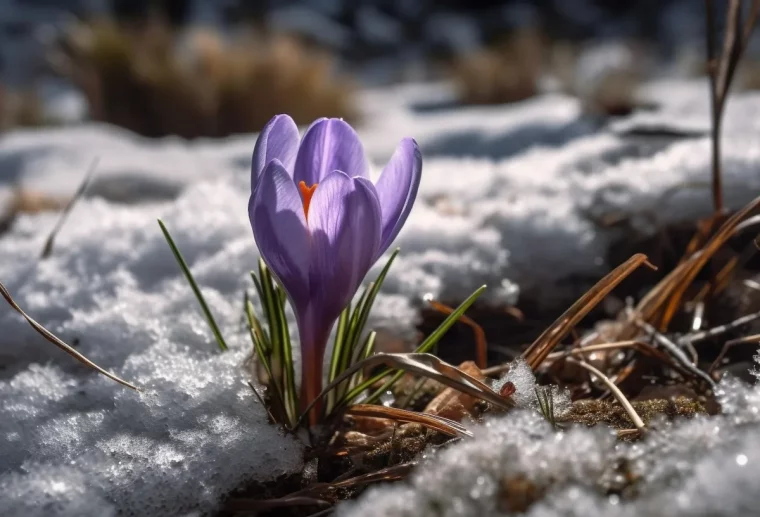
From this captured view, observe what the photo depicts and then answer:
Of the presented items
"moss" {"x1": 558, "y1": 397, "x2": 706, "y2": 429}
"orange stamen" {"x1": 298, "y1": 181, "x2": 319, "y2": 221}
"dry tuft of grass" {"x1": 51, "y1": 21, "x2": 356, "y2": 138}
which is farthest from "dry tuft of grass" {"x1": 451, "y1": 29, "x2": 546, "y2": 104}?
"orange stamen" {"x1": 298, "y1": 181, "x2": 319, "y2": 221}

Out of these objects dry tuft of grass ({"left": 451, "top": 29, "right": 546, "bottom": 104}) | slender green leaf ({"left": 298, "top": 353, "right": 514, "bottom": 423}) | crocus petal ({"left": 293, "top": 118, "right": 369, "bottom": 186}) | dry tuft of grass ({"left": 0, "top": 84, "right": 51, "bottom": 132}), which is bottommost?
dry tuft of grass ({"left": 0, "top": 84, "right": 51, "bottom": 132})

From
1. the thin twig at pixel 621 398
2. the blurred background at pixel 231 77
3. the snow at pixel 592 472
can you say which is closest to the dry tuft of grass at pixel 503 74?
the blurred background at pixel 231 77

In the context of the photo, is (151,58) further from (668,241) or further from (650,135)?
(668,241)

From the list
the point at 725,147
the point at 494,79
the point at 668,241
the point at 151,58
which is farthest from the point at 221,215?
the point at 494,79

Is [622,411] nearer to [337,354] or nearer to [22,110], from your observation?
[337,354]

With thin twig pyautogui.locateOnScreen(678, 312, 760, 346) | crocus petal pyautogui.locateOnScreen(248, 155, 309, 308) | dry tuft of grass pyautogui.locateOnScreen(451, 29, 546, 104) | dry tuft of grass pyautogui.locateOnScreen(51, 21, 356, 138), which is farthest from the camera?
dry tuft of grass pyautogui.locateOnScreen(451, 29, 546, 104)

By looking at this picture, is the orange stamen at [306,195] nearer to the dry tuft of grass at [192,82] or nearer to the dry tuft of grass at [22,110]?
the dry tuft of grass at [192,82]

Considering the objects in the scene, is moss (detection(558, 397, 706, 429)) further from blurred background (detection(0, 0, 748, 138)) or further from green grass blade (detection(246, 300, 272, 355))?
blurred background (detection(0, 0, 748, 138))

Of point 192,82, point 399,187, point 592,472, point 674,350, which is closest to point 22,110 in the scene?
point 192,82
